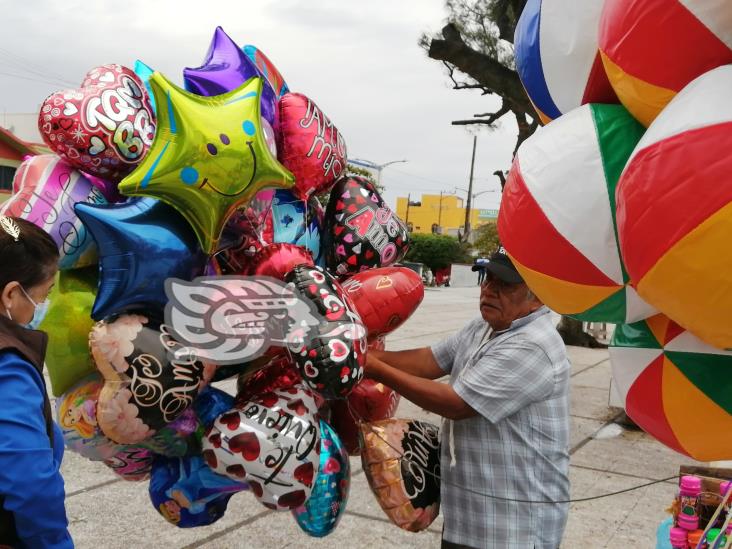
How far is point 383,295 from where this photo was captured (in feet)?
6.64

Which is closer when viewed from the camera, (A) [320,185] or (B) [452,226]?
(A) [320,185]

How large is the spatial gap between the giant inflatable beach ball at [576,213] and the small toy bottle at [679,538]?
1981mm

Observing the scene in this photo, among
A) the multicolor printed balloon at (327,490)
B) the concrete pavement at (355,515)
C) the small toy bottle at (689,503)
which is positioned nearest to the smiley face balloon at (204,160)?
the multicolor printed balloon at (327,490)

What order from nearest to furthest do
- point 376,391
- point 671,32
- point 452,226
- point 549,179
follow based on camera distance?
point 671,32, point 549,179, point 376,391, point 452,226

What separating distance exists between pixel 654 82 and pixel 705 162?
257 mm

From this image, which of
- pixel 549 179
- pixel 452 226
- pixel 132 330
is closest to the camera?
pixel 549 179

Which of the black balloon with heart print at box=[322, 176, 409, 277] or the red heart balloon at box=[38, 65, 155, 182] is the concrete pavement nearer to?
the black balloon with heart print at box=[322, 176, 409, 277]

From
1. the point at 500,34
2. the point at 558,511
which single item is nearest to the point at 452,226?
the point at 500,34

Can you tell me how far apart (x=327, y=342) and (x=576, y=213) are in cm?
67

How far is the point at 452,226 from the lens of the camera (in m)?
68.9

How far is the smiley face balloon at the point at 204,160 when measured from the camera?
5.51 ft

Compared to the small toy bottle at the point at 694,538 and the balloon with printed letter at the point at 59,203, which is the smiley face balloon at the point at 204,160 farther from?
the small toy bottle at the point at 694,538

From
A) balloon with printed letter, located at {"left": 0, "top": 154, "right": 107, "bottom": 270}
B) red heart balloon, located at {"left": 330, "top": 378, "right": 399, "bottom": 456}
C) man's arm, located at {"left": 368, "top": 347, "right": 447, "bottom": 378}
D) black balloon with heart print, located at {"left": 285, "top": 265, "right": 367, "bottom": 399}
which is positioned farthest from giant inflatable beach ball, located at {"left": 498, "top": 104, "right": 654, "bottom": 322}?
man's arm, located at {"left": 368, "top": 347, "right": 447, "bottom": 378}

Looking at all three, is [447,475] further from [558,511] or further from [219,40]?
[219,40]
